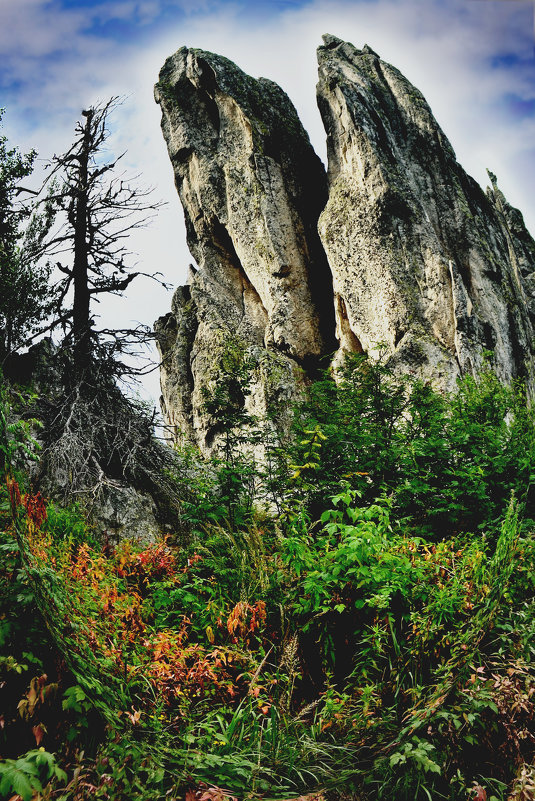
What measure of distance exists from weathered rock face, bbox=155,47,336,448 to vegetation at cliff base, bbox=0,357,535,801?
873cm

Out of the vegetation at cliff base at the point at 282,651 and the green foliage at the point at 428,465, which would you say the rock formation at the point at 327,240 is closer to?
the green foliage at the point at 428,465

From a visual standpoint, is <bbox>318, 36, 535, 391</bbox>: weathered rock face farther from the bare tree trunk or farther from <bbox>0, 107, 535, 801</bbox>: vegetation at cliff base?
the bare tree trunk

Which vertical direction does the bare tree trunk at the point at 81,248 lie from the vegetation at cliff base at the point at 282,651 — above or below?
above

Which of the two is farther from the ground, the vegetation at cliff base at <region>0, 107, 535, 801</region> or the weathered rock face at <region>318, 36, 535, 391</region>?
the weathered rock face at <region>318, 36, 535, 391</region>

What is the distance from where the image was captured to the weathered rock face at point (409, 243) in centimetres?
1354

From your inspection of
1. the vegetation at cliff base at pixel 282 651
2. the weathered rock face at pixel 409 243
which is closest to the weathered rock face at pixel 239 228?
the weathered rock face at pixel 409 243

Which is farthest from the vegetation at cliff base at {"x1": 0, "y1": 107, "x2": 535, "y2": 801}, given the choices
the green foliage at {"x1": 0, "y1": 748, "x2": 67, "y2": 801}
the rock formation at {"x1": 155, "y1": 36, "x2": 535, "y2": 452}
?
the rock formation at {"x1": 155, "y1": 36, "x2": 535, "y2": 452}

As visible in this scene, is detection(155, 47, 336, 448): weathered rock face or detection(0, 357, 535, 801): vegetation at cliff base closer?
detection(0, 357, 535, 801): vegetation at cliff base

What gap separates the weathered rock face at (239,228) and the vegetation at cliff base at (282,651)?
8732mm

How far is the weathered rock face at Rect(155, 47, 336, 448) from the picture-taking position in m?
15.7

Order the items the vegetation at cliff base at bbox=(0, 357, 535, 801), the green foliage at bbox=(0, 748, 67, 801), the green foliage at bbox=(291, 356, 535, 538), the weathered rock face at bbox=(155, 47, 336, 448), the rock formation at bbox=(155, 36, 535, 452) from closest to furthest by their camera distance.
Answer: the green foliage at bbox=(0, 748, 67, 801), the vegetation at cliff base at bbox=(0, 357, 535, 801), the green foliage at bbox=(291, 356, 535, 538), the rock formation at bbox=(155, 36, 535, 452), the weathered rock face at bbox=(155, 47, 336, 448)

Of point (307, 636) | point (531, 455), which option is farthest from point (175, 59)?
point (307, 636)

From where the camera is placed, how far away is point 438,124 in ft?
56.5

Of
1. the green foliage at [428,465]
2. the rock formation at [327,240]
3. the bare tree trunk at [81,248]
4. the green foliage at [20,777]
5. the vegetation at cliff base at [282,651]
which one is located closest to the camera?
the green foliage at [20,777]
